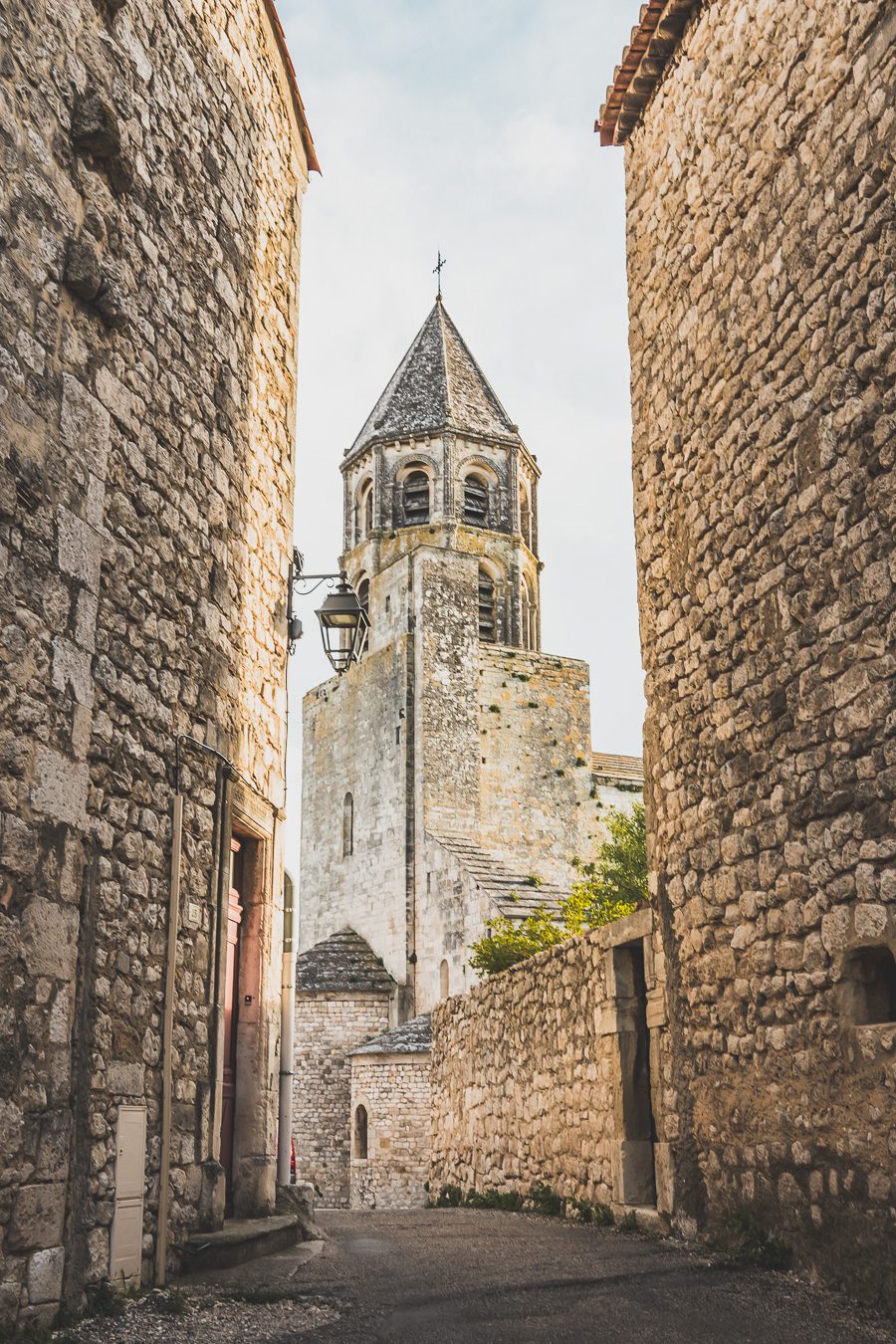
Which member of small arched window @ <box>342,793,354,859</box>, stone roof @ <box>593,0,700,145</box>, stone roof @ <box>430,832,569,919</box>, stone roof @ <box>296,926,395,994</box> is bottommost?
stone roof @ <box>296,926,395,994</box>

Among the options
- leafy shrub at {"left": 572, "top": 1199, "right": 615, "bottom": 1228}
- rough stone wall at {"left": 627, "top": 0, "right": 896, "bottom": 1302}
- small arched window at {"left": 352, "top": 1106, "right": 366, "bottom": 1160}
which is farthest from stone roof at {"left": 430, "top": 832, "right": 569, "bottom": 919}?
rough stone wall at {"left": 627, "top": 0, "right": 896, "bottom": 1302}

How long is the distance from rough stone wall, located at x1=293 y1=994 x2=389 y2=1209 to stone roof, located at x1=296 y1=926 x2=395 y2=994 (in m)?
0.20

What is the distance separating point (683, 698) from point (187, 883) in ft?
9.51

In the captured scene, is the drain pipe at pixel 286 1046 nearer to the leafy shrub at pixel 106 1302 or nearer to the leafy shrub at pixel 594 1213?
A: the leafy shrub at pixel 594 1213

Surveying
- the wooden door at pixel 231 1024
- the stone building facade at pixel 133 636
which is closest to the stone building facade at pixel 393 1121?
the wooden door at pixel 231 1024

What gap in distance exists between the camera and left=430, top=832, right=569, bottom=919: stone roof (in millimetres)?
21109

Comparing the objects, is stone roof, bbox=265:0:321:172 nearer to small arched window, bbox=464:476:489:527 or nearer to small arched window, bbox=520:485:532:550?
small arched window, bbox=464:476:489:527

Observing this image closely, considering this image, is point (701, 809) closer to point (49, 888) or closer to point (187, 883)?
point (187, 883)

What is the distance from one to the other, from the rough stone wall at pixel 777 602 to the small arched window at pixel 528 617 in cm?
2579

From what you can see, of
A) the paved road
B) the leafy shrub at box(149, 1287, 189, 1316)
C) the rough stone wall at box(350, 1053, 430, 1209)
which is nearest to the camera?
the paved road

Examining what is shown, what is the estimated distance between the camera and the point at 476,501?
33750 mm

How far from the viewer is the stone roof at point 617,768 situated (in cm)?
3153

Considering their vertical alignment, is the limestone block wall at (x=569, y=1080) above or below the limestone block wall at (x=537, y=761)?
below

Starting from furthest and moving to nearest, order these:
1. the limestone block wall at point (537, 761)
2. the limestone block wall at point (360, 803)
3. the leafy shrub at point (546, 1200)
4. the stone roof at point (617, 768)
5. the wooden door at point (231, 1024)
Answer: the stone roof at point (617, 768) < the limestone block wall at point (537, 761) < the limestone block wall at point (360, 803) < the leafy shrub at point (546, 1200) < the wooden door at point (231, 1024)
